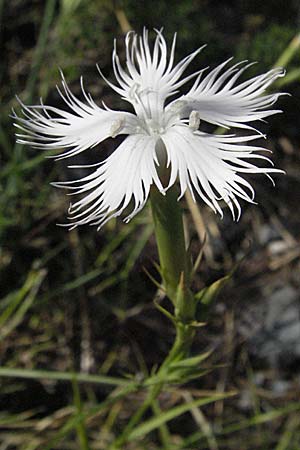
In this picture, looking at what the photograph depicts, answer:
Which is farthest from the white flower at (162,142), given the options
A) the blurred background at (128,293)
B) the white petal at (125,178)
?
the blurred background at (128,293)

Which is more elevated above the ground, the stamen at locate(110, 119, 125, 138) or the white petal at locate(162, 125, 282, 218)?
the stamen at locate(110, 119, 125, 138)

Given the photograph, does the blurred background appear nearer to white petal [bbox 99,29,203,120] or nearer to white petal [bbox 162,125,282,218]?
white petal [bbox 99,29,203,120]

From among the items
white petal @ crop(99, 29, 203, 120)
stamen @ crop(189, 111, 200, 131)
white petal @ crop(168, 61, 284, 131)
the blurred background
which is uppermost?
white petal @ crop(99, 29, 203, 120)

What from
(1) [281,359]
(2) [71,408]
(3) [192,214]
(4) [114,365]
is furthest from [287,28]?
(2) [71,408]

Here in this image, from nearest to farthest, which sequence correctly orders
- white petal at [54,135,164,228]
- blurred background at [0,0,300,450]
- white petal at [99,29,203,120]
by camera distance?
white petal at [54,135,164,228], white petal at [99,29,203,120], blurred background at [0,0,300,450]

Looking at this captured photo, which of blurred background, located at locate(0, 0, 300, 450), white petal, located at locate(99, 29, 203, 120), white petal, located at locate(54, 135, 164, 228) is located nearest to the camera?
white petal, located at locate(54, 135, 164, 228)

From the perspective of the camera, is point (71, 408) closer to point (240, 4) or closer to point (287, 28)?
point (287, 28)

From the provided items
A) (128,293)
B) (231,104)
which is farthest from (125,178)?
(128,293)

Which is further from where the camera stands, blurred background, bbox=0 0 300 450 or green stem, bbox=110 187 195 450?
blurred background, bbox=0 0 300 450

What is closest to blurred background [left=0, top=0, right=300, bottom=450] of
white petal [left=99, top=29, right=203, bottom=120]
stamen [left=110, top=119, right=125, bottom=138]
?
white petal [left=99, top=29, right=203, bottom=120]
